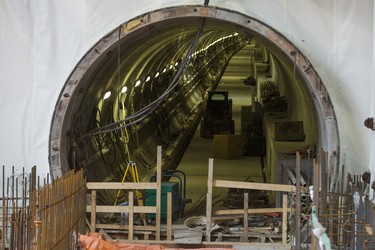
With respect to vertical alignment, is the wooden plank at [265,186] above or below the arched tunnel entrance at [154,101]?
below

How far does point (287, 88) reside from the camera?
22.6 metres

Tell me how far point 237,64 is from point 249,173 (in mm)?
27196

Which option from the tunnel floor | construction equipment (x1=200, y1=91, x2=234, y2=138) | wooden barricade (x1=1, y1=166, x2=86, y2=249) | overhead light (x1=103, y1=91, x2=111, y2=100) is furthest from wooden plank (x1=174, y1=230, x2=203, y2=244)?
construction equipment (x1=200, y1=91, x2=234, y2=138)

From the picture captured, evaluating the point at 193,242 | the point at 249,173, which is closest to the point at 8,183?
the point at 193,242

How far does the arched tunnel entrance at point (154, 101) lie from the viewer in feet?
36.9

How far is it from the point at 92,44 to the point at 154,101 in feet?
5.05

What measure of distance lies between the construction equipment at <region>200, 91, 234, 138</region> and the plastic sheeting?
14.9 m

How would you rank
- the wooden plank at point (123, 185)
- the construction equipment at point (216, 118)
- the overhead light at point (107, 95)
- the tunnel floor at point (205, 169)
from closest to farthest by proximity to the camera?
the wooden plank at point (123, 185), the overhead light at point (107, 95), the tunnel floor at point (205, 169), the construction equipment at point (216, 118)

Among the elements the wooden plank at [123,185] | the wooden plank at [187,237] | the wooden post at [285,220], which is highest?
the wooden plank at [123,185]

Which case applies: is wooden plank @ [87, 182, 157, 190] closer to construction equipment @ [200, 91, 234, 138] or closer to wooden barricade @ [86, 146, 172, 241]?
wooden barricade @ [86, 146, 172, 241]

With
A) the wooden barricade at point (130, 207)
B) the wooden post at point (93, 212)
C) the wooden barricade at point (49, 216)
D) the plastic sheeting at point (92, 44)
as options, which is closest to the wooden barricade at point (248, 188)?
the wooden barricade at point (130, 207)

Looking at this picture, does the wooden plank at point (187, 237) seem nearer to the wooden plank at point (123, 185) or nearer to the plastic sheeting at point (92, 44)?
the wooden plank at point (123, 185)

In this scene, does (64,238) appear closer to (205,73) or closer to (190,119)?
(190,119)

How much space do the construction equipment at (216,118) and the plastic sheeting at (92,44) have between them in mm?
14867
